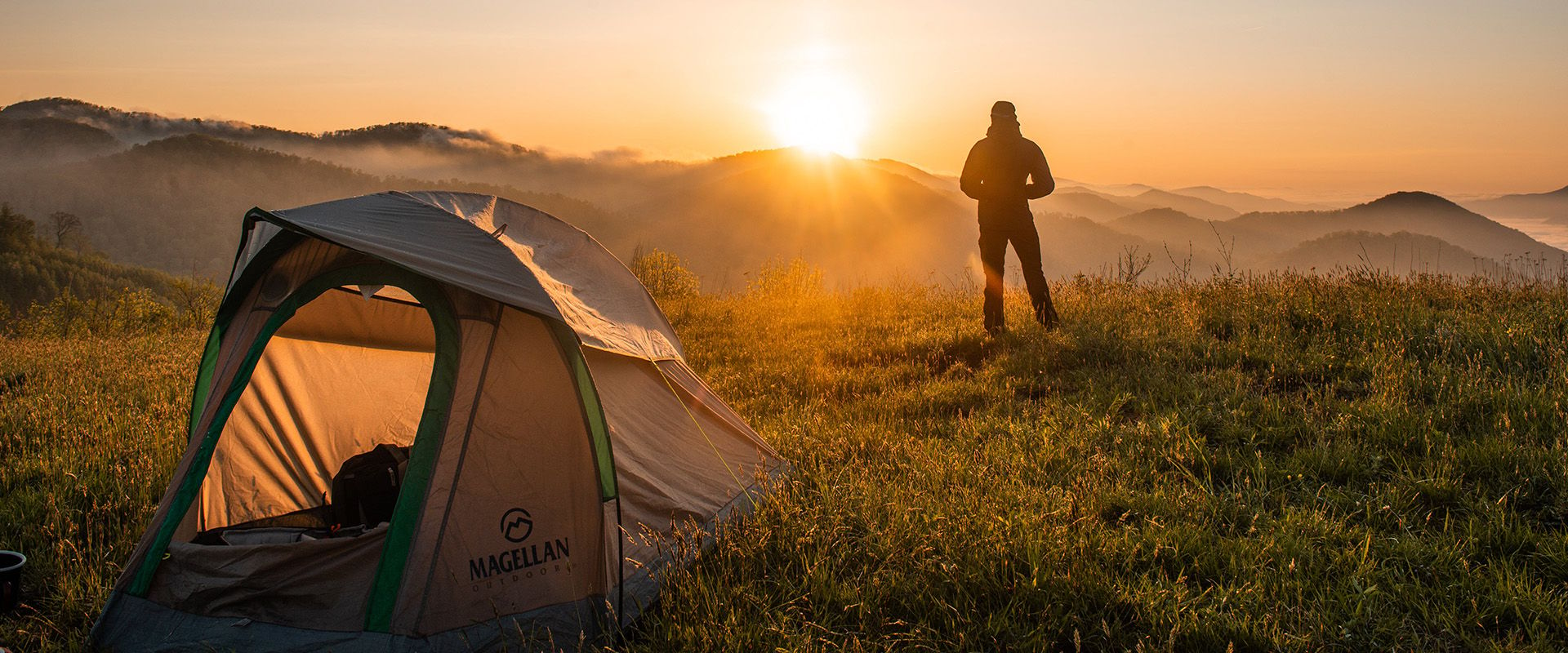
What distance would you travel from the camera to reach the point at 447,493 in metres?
3.76

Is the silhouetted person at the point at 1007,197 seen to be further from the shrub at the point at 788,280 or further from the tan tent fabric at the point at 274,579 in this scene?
the tan tent fabric at the point at 274,579

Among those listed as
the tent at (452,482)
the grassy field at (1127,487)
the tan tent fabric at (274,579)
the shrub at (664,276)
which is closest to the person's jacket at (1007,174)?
the grassy field at (1127,487)

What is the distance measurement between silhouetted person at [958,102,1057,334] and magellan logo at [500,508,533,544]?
6243 mm

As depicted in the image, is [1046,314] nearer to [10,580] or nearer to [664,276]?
[10,580]

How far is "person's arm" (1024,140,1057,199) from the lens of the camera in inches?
353

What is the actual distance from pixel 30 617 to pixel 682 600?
3.10 metres

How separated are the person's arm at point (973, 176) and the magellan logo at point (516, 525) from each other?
21.4ft

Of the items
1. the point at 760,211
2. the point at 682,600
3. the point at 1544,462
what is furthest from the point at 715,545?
the point at 760,211

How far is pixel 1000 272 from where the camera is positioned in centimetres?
894

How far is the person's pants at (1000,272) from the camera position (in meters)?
8.92

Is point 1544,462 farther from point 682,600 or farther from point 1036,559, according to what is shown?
point 682,600

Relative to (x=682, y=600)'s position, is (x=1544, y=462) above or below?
above

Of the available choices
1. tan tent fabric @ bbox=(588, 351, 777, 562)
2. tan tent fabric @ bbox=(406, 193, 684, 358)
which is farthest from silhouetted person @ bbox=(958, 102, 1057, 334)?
tan tent fabric @ bbox=(406, 193, 684, 358)

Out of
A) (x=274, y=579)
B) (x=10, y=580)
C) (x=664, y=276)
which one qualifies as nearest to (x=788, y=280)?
(x=664, y=276)
